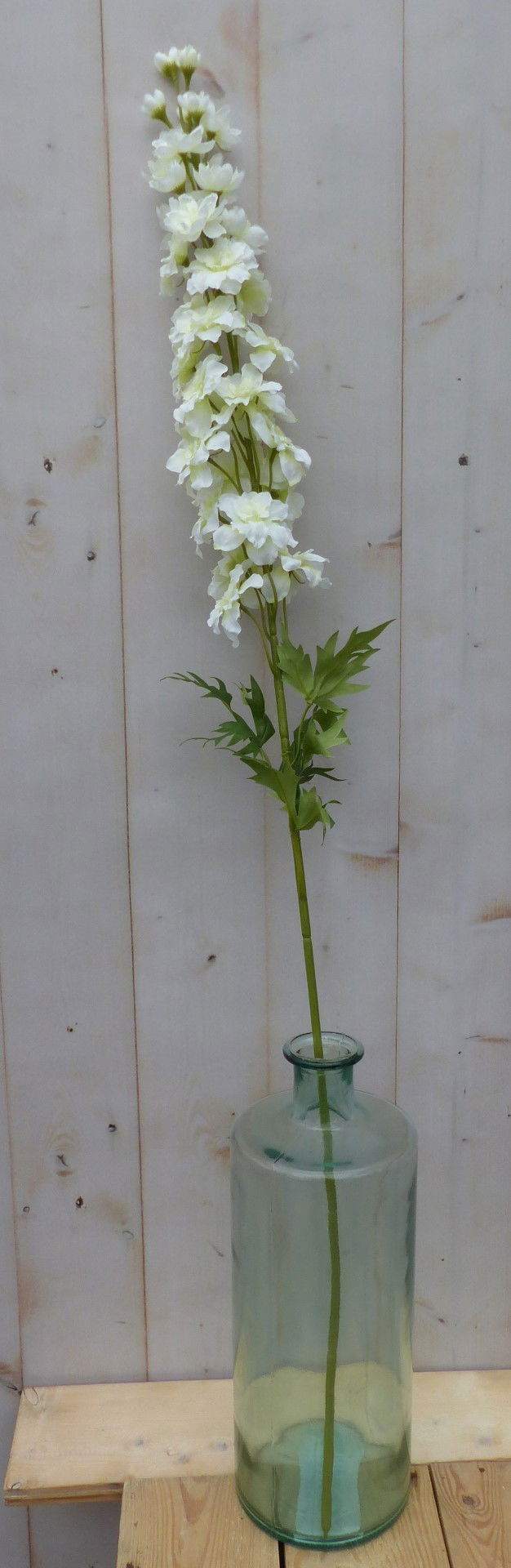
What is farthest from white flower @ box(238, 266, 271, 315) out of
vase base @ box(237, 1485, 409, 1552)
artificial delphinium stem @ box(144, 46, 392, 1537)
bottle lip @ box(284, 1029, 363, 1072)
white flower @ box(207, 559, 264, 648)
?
vase base @ box(237, 1485, 409, 1552)

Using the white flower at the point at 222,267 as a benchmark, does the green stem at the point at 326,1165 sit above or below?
below

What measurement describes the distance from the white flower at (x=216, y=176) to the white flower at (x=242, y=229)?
0.05 feet

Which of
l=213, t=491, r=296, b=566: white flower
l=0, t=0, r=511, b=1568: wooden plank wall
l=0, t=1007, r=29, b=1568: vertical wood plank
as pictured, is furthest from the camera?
l=0, t=1007, r=29, b=1568: vertical wood plank

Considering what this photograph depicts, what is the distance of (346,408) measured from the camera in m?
0.96

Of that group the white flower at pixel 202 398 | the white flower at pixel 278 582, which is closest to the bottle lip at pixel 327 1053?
the white flower at pixel 278 582

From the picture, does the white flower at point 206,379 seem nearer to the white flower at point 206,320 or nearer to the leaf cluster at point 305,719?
the white flower at point 206,320

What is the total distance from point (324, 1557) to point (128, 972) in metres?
0.50

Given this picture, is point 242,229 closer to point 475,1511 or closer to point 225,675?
point 225,675

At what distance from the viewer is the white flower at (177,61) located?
848 mm

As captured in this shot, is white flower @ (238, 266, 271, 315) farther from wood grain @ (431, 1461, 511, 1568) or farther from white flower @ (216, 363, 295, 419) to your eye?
wood grain @ (431, 1461, 511, 1568)

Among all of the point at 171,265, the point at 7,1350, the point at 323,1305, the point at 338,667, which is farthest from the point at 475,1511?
Result: the point at 171,265

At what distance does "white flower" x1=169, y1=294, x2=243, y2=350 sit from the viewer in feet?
2.71

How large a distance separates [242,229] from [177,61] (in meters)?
0.14

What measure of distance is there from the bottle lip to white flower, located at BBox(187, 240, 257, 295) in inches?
23.0
